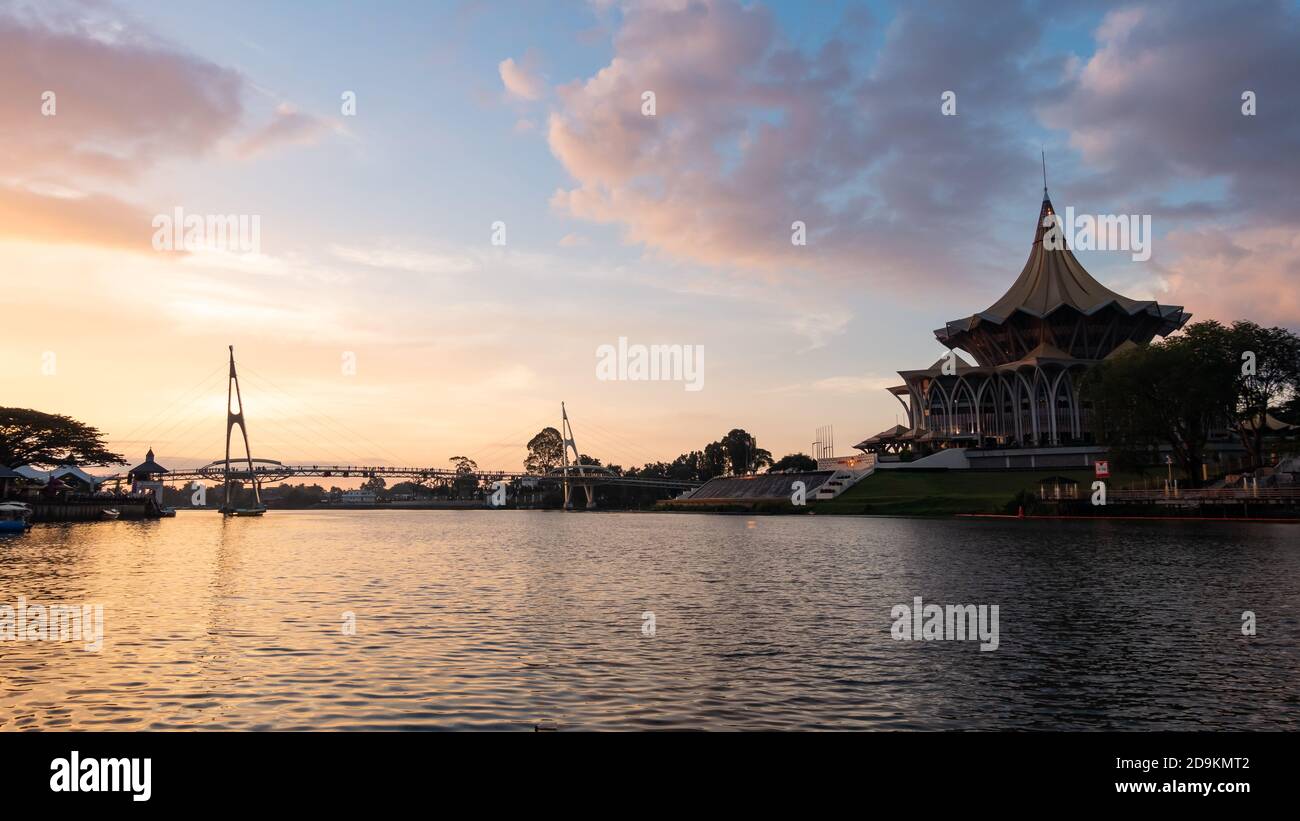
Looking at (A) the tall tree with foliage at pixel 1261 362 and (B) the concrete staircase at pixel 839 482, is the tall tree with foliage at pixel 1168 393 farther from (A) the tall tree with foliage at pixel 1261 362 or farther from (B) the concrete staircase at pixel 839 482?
(B) the concrete staircase at pixel 839 482

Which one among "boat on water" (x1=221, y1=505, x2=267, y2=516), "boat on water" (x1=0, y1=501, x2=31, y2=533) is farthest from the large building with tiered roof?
"boat on water" (x1=0, y1=501, x2=31, y2=533)

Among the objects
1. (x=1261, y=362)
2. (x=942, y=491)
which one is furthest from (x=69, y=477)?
(x=1261, y=362)

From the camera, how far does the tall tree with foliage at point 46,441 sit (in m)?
134

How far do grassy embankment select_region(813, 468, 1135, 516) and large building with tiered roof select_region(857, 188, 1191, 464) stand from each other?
23.5 meters

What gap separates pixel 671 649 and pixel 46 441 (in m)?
153

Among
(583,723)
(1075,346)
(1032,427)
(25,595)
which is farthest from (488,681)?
(1075,346)

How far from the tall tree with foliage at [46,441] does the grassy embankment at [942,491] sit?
401 ft

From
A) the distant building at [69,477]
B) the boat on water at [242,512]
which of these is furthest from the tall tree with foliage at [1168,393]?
the boat on water at [242,512]

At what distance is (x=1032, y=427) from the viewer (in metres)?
171

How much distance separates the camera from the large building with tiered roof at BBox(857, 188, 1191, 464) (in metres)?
168
